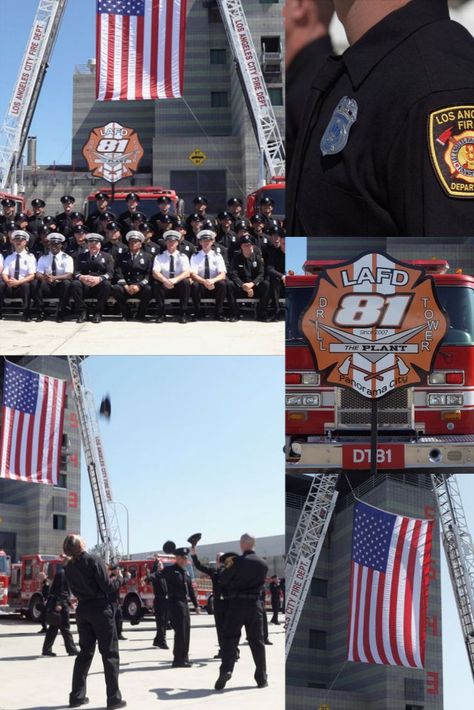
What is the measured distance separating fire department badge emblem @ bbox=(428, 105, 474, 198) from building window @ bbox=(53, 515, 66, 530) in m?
2.59

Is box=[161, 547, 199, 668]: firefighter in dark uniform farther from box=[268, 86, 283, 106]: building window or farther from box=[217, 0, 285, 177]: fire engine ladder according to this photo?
box=[268, 86, 283, 106]: building window

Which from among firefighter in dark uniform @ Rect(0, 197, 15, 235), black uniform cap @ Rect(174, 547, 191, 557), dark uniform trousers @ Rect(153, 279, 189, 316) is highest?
firefighter in dark uniform @ Rect(0, 197, 15, 235)

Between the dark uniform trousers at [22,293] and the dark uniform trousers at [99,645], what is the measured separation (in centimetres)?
192

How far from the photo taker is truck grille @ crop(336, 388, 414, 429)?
18.8 feet

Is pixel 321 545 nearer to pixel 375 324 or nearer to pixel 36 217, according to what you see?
pixel 375 324

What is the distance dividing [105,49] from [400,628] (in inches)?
148

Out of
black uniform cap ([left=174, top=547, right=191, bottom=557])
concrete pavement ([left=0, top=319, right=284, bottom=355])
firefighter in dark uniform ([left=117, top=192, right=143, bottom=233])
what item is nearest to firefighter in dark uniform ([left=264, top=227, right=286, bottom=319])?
concrete pavement ([left=0, top=319, right=284, bottom=355])

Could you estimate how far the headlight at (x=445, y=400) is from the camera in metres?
5.65

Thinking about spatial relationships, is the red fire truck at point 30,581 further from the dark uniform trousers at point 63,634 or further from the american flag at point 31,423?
the american flag at point 31,423

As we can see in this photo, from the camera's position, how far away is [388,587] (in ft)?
19.0

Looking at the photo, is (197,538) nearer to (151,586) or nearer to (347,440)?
(151,586)

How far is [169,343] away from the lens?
6301mm

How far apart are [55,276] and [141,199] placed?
183 cm

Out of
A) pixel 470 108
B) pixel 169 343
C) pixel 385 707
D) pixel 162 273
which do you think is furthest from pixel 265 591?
pixel 470 108
